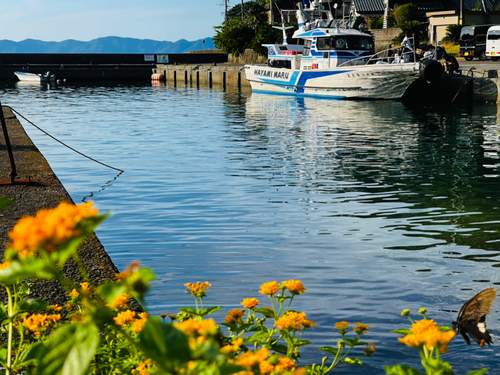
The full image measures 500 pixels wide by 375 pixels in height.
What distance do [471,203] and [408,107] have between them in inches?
680

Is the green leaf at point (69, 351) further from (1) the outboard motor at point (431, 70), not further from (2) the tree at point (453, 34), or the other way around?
(2) the tree at point (453, 34)

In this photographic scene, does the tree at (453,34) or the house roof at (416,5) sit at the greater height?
Answer: the house roof at (416,5)

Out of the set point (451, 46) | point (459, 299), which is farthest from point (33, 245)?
point (451, 46)

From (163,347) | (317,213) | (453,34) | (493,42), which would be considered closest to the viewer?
(163,347)

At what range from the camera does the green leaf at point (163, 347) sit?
910 millimetres

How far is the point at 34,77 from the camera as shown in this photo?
169 ft

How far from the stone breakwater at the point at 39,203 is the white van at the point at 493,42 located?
2965 cm

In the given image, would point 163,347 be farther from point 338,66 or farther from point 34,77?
point 34,77

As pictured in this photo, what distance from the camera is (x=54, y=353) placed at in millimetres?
979

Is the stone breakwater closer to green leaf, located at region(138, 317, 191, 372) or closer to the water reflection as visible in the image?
green leaf, located at region(138, 317, 191, 372)

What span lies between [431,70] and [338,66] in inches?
192

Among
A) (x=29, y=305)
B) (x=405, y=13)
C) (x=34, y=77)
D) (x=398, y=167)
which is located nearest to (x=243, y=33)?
(x=405, y=13)

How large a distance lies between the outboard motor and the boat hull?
1.07ft

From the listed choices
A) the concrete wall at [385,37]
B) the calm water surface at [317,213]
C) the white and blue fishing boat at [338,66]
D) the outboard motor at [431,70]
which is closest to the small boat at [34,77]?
the white and blue fishing boat at [338,66]
